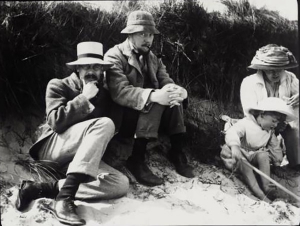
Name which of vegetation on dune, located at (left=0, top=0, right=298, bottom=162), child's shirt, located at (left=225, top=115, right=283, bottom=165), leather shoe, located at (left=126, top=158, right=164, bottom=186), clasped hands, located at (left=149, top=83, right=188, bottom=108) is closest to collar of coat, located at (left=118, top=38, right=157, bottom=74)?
vegetation on dune, located at (left=0, top=0, right=298, bottom=162)

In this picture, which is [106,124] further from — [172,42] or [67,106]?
[172,42]

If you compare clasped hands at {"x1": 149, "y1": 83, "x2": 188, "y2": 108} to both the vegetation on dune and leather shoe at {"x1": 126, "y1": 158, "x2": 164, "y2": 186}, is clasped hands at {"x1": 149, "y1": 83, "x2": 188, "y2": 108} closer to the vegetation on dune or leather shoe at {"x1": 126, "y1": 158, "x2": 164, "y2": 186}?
the vegetation on dune

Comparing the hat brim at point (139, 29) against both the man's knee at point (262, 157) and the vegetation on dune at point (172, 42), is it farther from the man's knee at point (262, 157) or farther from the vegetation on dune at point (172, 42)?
the man's knee at point (262, 157)

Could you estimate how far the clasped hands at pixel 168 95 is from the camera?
2773 millimetres

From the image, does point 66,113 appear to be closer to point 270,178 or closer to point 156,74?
point 156,74

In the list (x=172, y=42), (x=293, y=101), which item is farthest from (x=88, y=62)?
(x=293, y=101)

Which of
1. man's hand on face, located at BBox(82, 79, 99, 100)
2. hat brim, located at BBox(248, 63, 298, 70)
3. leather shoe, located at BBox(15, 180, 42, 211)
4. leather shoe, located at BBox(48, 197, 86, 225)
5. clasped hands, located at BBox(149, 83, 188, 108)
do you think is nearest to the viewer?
leather shoe, located at BBox(48, 197, 86, 225)

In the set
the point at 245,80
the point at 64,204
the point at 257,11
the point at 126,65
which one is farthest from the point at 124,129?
the point at 257,11

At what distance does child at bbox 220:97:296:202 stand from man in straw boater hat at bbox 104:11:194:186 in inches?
12.5

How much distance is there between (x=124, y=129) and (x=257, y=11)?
1.36m

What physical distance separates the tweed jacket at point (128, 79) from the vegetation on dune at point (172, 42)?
12 cm

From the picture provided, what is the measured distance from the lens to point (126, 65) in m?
2.90

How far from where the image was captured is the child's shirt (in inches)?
113

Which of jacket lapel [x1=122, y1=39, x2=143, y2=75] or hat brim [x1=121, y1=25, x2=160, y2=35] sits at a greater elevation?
hat brim [x1=121, y1=25, x2=160, y2=35]
